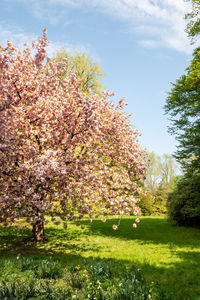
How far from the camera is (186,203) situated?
697 inches

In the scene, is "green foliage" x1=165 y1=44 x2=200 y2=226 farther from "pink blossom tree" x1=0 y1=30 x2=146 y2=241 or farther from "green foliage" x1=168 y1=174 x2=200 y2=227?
"pink blossom tree" x1=0 y1=30 x2=146 y2=241

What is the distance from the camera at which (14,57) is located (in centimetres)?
991

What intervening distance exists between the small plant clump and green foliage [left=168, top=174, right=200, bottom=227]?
11.5 m

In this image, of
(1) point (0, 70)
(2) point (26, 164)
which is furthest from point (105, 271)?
(1) point (0, 70)

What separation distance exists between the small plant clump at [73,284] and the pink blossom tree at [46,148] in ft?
7.13

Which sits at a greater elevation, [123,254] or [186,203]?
[186,203]

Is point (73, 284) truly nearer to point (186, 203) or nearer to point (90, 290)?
point (90, 290)

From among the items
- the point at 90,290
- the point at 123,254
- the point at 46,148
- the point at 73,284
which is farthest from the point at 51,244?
the point at 90,290

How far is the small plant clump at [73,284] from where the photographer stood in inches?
189

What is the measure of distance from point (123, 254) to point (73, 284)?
4488 millimetres

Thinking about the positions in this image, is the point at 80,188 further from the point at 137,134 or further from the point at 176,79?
the point at 176,79

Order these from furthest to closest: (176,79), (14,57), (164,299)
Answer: (176,79), (14,57), (164,299)

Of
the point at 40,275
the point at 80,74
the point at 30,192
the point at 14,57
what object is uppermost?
the point at 80,74

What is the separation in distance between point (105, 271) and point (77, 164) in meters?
4.11
